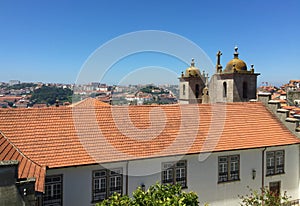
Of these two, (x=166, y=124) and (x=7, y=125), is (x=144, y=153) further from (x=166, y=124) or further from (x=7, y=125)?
(x=7, y=125)

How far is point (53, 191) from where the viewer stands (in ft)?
36.6

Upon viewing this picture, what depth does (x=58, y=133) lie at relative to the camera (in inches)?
497

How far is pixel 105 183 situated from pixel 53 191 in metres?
2.30

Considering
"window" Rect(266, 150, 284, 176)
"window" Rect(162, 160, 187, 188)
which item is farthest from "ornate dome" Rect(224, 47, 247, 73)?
"window" Rect(162, 160, 187, 188)

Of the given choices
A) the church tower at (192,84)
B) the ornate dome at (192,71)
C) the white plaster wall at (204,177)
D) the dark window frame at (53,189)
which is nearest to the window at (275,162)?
the white plaster wall at (204,177)

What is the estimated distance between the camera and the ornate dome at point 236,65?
2759 centimetres

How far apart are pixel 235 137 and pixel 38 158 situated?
1047 centimetres

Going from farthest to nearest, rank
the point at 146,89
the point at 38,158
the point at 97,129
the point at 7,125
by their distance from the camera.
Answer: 1. the point at 146,89
2. the point at 97,129
3. the point at 7,125
4. the point at 38,158

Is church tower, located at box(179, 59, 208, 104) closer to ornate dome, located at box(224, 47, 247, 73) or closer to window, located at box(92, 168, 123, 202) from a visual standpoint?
ornate dome, located at box(224, 47, 247, 73)

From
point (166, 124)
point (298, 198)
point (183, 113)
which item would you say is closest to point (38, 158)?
point (166, 124)

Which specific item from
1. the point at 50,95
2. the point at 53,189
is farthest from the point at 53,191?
the point at 50,95

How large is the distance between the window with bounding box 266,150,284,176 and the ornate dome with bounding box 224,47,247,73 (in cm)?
1315

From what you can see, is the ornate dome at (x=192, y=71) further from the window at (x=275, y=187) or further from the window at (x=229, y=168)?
the window at (x=229, y=168)

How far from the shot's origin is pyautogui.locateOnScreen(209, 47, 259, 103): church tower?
2745cm
